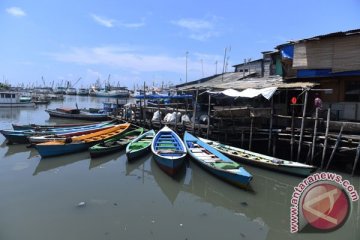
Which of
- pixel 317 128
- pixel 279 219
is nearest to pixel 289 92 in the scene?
pixel 317 128

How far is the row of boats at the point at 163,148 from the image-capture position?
12.5 m

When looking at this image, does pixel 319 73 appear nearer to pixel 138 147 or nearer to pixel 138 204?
pixel 138 147

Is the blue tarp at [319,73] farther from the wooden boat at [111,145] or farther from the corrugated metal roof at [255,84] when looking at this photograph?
the wooden boat at [111,145]

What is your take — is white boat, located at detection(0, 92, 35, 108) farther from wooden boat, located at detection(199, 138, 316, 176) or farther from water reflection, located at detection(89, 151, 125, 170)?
wooden boat, located at detection(199, 138, 316, 176)

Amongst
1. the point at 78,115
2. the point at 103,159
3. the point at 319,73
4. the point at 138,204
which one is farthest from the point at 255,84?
the point at 78,115

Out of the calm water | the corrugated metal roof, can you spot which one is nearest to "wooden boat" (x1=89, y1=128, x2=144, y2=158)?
the calm water

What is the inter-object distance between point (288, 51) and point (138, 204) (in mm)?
12429

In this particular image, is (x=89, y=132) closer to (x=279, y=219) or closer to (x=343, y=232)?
(x=279, y=219)

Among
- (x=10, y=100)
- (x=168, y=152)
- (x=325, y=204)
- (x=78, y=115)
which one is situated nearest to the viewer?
(x=325, y=204)

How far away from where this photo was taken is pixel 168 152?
14250 mm

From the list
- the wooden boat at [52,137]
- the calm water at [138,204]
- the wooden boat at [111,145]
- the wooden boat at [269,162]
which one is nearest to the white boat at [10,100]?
the wooden boat at [52,137]

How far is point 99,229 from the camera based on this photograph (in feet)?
27.9

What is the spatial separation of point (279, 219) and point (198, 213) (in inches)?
94.5

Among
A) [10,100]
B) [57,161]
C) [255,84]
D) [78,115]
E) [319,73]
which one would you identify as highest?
[319,73]
